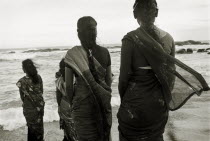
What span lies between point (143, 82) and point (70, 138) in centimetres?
249

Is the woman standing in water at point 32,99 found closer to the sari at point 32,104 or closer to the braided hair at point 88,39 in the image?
the sari at point 32,104

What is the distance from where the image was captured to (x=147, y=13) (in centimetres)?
250

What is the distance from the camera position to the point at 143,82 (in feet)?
8.25

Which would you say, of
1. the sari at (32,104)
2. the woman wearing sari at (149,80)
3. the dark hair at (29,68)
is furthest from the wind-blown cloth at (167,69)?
the sari at (32,104)

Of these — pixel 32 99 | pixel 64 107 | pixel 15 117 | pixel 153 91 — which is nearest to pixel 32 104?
pixel 32 99

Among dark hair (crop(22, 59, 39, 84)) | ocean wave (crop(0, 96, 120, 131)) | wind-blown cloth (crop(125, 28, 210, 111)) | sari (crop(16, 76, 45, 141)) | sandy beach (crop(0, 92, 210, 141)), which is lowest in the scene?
ocean wave (crop(0, 96, 120, 131))

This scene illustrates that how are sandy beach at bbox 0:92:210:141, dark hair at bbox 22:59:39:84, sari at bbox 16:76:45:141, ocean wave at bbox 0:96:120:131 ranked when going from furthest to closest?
ocean wave at bbox 0:96:120:131 < sandy beach at bbox 0:92:210:141 < sari at bbox 16:76:45:141 < dark hair at bbox 22:59:39:84

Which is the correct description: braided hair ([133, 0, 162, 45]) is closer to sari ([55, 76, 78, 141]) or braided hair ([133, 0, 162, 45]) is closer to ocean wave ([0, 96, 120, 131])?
sari ([55, 76, 78, 141])

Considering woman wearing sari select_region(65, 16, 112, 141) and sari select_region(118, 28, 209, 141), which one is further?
woman wearing sari select_region(65, 16, 112, 141)

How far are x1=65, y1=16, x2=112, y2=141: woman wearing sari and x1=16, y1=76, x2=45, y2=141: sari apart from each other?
7.69 ft

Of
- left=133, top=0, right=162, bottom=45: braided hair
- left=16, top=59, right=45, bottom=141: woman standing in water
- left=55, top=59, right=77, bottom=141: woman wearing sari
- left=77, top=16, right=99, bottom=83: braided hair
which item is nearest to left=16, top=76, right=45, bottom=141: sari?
left=16, top=59, right=45, bottom=141: woman standing in water

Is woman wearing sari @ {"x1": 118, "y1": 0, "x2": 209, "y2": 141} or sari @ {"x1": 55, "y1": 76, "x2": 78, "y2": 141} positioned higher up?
woman wearing sari @ {"x1": 118, "y1": 0, "x2": 209, "y2": 141}

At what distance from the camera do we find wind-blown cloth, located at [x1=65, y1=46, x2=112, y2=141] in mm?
2609

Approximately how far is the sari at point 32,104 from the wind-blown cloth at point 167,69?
290cm
